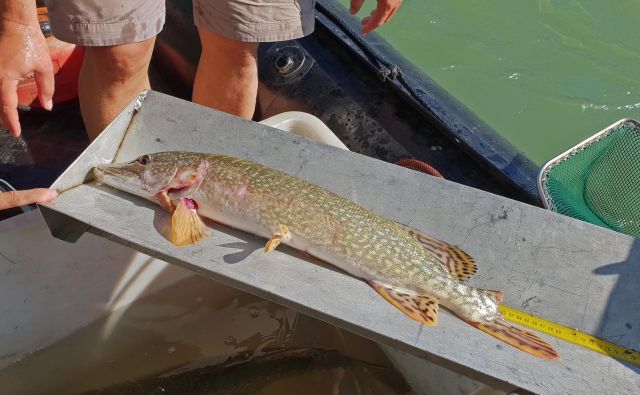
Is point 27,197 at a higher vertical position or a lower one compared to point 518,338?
lower

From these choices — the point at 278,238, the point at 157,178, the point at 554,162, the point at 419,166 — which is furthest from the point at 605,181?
the point at 157,178

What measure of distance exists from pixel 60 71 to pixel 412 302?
9.08ft

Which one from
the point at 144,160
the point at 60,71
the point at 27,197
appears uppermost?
the point at 144,160

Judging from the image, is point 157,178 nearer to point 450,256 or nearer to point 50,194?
point 50,194

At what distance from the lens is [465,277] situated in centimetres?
258

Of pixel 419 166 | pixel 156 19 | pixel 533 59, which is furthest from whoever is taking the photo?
pixel 533 59

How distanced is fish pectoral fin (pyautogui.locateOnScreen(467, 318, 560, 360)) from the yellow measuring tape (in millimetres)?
87

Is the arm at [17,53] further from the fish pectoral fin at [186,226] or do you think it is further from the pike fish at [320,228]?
the fish pectoral fin at [186,226]

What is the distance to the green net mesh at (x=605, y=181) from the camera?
317cm

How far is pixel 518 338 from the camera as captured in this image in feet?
7.76

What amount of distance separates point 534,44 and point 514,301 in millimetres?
5051

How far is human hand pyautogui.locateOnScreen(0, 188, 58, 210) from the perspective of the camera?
2445mm

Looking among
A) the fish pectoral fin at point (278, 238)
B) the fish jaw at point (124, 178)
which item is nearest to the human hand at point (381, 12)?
the fish pectoral fin at point (278, 238)

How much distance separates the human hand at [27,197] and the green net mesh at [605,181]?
7.09 feet
